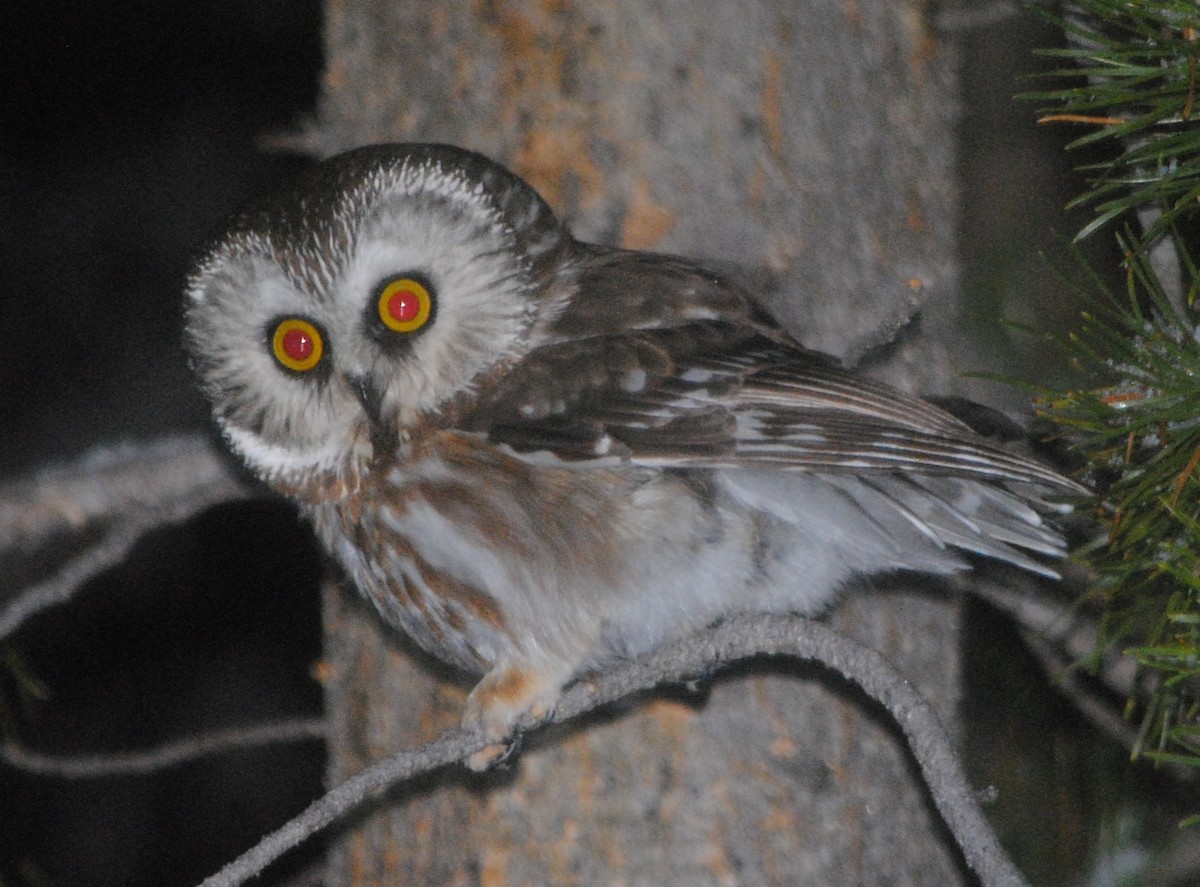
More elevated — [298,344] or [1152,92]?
[1152,92]

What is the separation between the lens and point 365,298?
184cm

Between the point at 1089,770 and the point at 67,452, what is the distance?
3.13m

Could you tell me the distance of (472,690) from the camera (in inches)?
79.7

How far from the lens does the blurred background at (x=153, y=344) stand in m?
4.23

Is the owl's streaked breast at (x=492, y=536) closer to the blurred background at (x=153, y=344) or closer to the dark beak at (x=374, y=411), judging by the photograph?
the dark beak at (x=374, y=411)

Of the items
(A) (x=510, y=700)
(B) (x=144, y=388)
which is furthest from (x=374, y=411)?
(B) (x=144, y=388)

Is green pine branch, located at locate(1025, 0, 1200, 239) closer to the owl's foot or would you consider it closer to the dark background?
the owl's foot

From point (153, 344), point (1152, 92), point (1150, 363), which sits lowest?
point (153, 344)

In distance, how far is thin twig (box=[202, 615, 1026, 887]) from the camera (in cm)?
134

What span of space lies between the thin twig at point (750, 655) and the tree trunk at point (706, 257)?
27 cm

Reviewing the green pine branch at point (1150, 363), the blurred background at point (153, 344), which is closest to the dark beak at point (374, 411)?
the green pine branch at point (1150, 363)

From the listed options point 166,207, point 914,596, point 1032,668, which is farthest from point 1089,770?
point 166,207

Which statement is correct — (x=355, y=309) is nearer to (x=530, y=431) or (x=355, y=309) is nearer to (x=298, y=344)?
(x=298, y=344)

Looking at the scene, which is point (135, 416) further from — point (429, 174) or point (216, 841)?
point (429, 174)
